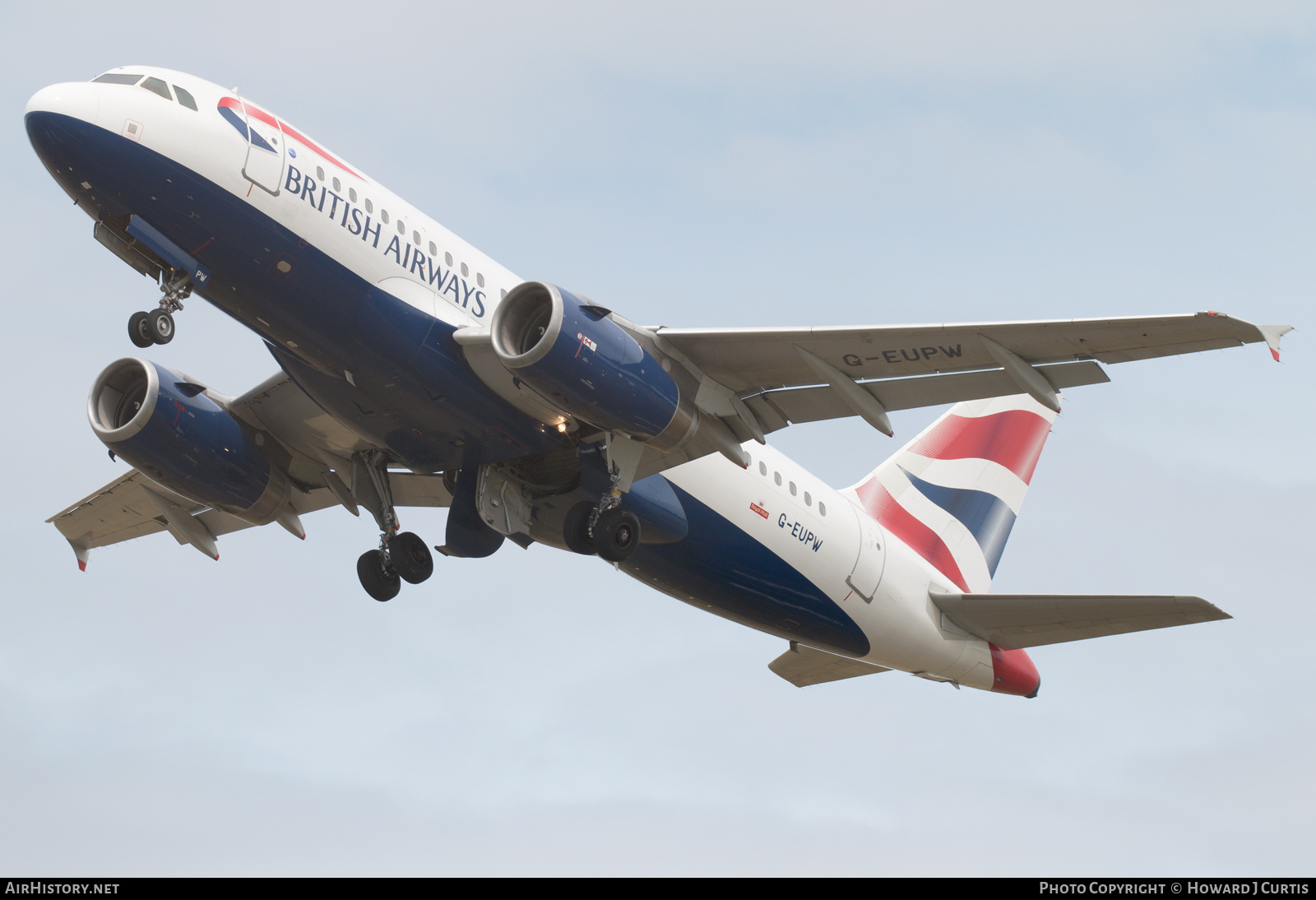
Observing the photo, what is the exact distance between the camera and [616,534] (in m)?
20.7

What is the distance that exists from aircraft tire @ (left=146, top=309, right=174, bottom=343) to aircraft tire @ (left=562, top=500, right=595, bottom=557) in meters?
6.37

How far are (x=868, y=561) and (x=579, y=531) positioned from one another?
19.4 ft

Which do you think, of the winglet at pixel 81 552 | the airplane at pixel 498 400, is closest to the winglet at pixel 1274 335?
the airplane at pixel 498 400

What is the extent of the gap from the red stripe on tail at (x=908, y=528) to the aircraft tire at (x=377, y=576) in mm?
9085

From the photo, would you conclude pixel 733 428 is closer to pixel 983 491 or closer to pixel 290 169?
pixel 290 169

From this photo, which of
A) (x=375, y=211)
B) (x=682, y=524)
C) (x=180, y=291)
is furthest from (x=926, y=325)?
(x=180, y=291)

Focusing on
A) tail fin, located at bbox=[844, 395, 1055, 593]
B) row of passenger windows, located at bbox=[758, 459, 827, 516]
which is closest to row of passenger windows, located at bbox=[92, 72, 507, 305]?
row of passenger windows, located at bbox=[758, 459, 827, 516]

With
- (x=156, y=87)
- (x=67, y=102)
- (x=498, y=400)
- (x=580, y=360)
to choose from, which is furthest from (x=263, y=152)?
(x=580, y=360)

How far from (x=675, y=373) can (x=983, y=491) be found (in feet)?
36.6

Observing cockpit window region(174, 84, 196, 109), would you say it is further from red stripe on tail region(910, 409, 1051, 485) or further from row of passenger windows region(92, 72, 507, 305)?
red stripe on tail region(910, 409, 1051, 485)

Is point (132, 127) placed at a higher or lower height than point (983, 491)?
lower

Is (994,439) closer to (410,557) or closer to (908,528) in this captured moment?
(908,528)

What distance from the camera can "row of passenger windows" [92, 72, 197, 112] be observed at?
1792 centimetres

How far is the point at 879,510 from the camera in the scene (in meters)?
26.9
